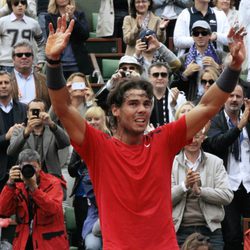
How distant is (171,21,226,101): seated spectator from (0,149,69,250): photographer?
136 inches

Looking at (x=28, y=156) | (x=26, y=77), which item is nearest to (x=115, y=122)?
(x=28, y=156)

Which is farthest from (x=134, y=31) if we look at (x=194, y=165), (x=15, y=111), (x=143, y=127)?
(x=143, y=127)

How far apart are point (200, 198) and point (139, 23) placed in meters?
4.58

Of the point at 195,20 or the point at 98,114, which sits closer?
the point at 98,114

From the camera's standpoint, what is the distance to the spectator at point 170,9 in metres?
16.4

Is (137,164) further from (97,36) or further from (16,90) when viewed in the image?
(97,36)

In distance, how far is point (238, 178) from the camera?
12.1 metres

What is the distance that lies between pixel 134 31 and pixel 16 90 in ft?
7.56

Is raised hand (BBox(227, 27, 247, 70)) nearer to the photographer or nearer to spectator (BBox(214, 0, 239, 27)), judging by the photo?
the photographer

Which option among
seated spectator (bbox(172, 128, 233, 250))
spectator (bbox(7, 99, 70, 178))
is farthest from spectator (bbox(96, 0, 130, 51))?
seated spectator (bbox(172, 128, 233, 250))

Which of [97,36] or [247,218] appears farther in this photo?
[97,36]

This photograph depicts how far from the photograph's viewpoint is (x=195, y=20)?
589 inches

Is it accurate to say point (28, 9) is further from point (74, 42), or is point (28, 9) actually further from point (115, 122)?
point (115, 122)

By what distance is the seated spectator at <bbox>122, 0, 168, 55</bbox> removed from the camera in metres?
14.8
